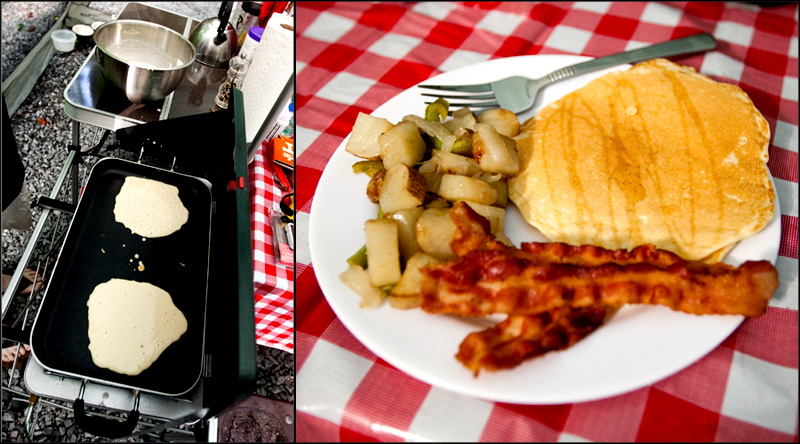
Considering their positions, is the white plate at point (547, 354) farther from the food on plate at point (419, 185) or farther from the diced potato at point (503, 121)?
the diced potato at point (503, 121)

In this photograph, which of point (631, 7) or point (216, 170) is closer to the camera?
point (216, 170)

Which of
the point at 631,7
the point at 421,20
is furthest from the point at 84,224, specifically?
the point at 631,7

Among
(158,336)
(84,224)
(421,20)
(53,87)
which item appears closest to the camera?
(158,336)

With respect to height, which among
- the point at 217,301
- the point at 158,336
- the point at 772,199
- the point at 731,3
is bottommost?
the point at 158,336

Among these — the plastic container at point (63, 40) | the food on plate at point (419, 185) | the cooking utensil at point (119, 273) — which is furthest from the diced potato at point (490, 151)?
the plastic container at point (63, 40)

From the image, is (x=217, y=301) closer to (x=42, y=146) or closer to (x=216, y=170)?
(x=216, y=170)

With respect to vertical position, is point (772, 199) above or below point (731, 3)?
below
